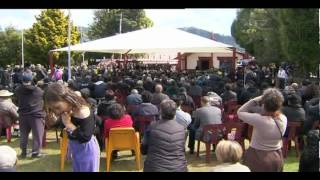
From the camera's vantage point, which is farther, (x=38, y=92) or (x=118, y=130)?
(x=38, y=92)

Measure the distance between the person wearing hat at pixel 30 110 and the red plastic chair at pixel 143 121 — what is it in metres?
1.71

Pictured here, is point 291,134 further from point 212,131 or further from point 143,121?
point 143,121

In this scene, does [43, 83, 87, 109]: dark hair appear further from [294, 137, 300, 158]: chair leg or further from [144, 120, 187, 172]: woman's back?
[294, 137, 300, 158]: chair leg

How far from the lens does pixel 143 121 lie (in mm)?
8727

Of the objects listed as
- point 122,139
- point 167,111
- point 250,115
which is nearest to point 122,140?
point 122,139

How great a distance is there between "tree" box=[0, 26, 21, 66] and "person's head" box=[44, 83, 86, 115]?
4576 centimetres

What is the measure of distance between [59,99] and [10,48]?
158 ft

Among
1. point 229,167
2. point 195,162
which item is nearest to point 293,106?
point 195,162

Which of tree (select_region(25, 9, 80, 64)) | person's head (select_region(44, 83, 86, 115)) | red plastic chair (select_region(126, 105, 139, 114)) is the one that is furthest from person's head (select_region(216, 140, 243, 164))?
tree (select_region(25, 9, 80, 64))

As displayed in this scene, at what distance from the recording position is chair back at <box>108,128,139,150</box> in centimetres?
713

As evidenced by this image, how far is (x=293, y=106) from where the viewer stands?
26.9 feet
